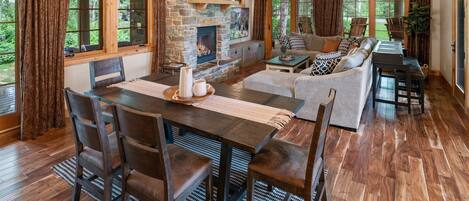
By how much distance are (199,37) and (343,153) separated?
3967 mm

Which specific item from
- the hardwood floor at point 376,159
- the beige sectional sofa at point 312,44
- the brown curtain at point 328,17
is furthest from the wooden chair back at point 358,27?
the hardwood floor at point 376,159

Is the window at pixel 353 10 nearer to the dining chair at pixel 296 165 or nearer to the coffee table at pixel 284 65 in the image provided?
the coffee table at pixel 284 65

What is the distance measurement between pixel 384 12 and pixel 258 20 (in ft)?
10.5

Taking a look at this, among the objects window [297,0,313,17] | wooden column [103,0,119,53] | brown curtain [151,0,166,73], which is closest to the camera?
wooden column [103,0,119,53]

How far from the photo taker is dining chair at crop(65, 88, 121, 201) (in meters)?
1.87

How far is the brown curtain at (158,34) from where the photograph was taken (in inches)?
207

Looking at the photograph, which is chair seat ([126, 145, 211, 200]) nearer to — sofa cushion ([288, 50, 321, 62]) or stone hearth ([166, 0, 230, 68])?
stone hearth ([166, 0, 230, 68])

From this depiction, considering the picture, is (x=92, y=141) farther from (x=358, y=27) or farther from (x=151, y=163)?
(x=358, y=27)

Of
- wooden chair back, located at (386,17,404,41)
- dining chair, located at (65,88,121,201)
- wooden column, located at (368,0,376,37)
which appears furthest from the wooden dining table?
wooden column, located at (368,0,376,37)

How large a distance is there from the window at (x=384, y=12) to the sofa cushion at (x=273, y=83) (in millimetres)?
4501

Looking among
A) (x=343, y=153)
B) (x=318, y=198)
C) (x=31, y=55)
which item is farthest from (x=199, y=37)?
(x=318, y=198)

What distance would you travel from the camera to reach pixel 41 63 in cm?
356

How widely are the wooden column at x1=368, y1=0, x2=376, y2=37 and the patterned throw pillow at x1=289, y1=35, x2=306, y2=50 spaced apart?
1.74 metres

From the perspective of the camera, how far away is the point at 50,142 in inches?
137
